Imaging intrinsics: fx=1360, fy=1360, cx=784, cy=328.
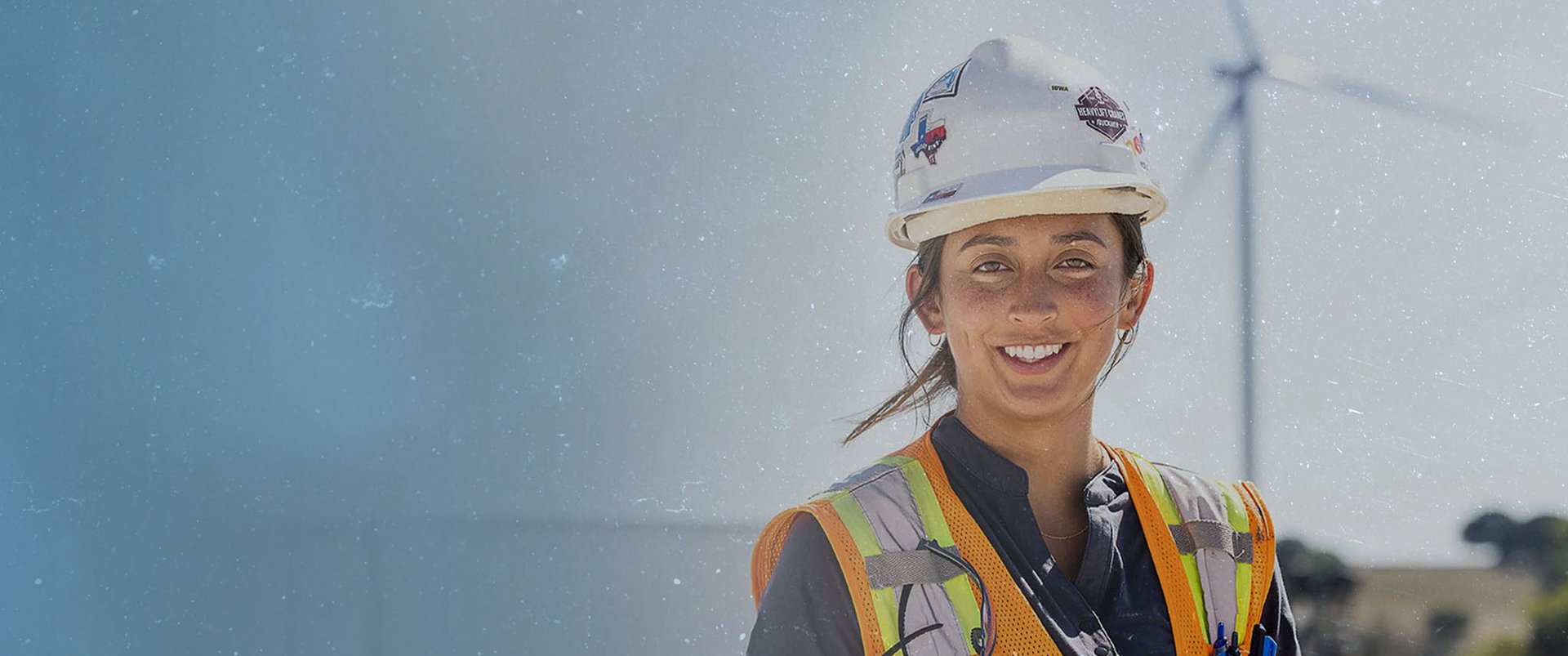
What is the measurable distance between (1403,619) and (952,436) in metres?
5.80

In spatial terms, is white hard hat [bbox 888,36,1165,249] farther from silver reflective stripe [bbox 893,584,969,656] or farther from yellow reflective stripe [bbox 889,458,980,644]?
silver reflective stripe [bbox 893,584,969,656]

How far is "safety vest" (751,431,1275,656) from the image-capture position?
1.98 meters

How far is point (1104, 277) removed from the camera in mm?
2221

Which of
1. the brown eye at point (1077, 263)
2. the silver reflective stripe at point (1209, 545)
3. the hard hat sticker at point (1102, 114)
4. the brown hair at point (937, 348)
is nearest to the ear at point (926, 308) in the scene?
the brown hair at point (937, 348)

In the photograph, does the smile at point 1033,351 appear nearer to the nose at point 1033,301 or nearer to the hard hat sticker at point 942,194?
the nose at point 1033,301

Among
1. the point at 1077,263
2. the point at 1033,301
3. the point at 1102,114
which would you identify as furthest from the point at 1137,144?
the point at 1033,301

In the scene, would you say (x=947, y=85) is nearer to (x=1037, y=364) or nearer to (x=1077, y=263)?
(x=1077, y=263)

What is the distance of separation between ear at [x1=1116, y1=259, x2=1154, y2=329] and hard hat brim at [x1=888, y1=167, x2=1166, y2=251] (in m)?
0.13

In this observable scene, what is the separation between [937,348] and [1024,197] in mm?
398

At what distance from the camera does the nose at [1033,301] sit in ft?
7.09

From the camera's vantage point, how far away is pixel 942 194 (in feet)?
7.23

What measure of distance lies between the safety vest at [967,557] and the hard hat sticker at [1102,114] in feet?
1.84

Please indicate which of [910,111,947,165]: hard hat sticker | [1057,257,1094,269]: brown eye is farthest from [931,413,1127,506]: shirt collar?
[910,111,947,165]: hard hat sticker

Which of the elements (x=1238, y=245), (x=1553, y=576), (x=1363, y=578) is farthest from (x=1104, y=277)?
(x=1553, y=576)
